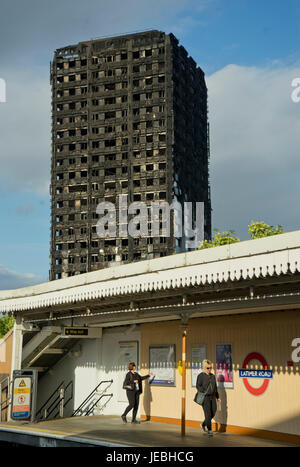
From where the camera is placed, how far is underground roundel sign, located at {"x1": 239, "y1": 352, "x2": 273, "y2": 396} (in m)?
14.1

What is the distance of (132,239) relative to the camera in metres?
84.2

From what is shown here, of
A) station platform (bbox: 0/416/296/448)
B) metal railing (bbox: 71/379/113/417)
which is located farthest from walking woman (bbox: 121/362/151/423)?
metal railing (bbox: 71/379/113/417)

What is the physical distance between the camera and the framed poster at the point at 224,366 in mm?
15031

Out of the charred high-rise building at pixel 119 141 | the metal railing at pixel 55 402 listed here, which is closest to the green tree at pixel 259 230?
the metal railing at pixel 55 402

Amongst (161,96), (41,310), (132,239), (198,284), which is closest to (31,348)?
(41,310)

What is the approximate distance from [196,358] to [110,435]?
354 cm

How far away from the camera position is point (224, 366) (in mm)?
15180

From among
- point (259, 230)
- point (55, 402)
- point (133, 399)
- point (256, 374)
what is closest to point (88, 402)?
point (55, 402)

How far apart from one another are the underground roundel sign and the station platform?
3.73ft

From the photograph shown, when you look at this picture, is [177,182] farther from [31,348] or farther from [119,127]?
[31,348]

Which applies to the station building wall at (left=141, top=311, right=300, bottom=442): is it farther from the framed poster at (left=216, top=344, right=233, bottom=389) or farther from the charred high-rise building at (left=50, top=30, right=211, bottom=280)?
the charred high-rise building at (left=50, top=30, right=211, bottom=280)

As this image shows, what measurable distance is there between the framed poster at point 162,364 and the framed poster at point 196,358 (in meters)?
0.84

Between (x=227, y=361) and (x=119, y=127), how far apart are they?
77262 mm

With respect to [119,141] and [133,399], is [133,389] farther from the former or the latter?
[119,141]
